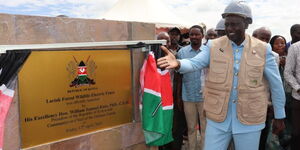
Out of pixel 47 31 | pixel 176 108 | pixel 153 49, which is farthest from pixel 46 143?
pixel 176 108

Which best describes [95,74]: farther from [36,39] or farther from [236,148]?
[236,148]

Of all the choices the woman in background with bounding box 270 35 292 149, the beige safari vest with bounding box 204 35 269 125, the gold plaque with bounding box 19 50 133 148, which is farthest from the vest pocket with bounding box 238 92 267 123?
the woman in background with bounding box 270 35 292 149

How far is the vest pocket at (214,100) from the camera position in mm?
2588

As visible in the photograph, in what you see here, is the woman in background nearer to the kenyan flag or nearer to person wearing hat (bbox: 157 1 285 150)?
person wearing hat (bbox: 157 1 285 150)

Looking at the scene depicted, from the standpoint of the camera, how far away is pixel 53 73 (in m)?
2.56

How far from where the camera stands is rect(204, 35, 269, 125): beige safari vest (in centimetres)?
255

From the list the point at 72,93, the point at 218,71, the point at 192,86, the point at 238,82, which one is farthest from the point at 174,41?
the point at 72,93

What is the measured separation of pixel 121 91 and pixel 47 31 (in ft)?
3.08

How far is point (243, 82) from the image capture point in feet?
8.32

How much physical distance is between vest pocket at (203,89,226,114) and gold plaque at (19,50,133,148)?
834mm

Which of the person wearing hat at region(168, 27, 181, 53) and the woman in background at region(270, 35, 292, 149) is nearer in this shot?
the woman in background at region(270, 35, 292, 149)

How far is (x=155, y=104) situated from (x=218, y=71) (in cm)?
73

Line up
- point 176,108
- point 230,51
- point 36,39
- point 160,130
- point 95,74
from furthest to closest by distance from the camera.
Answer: point 176,108 < point 160,130 < point 95,74 < point 230,51 < point 36,39

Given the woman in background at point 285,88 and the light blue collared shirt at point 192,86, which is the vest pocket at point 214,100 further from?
the woman in background at point 285,88
